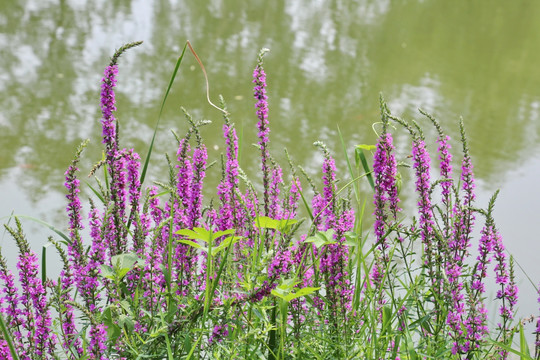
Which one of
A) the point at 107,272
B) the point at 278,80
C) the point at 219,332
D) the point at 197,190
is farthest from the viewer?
the point at 278,80

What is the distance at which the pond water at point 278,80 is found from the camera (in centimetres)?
520

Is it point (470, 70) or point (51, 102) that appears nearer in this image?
point (51, 102)

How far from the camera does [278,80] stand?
675 centimetres

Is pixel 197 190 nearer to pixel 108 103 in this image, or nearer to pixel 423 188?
pixel 108 103

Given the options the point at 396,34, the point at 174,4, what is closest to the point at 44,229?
the point at 174,4

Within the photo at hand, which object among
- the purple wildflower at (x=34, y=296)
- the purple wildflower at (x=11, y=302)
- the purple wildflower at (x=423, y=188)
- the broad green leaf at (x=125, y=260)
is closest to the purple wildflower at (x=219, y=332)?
the broad green leaf at (x=125, y=260)

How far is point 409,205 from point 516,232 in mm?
809

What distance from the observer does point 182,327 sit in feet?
6.78

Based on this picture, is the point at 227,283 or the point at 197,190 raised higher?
the point at 197,190

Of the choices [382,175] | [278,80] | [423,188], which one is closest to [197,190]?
[382,175]

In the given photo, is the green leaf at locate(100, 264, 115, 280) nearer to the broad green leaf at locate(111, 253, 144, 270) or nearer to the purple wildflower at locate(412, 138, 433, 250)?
the broad green leaf at locate(111, 253, 144, 270)

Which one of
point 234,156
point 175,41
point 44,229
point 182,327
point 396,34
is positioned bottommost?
point 182,327

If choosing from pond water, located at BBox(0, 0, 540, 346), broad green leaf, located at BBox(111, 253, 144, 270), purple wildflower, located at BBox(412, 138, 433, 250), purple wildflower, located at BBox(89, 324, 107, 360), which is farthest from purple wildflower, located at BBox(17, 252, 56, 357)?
pond water, located at BBox(0, 0, 540, 346)

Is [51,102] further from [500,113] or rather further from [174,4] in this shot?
[500,113]
